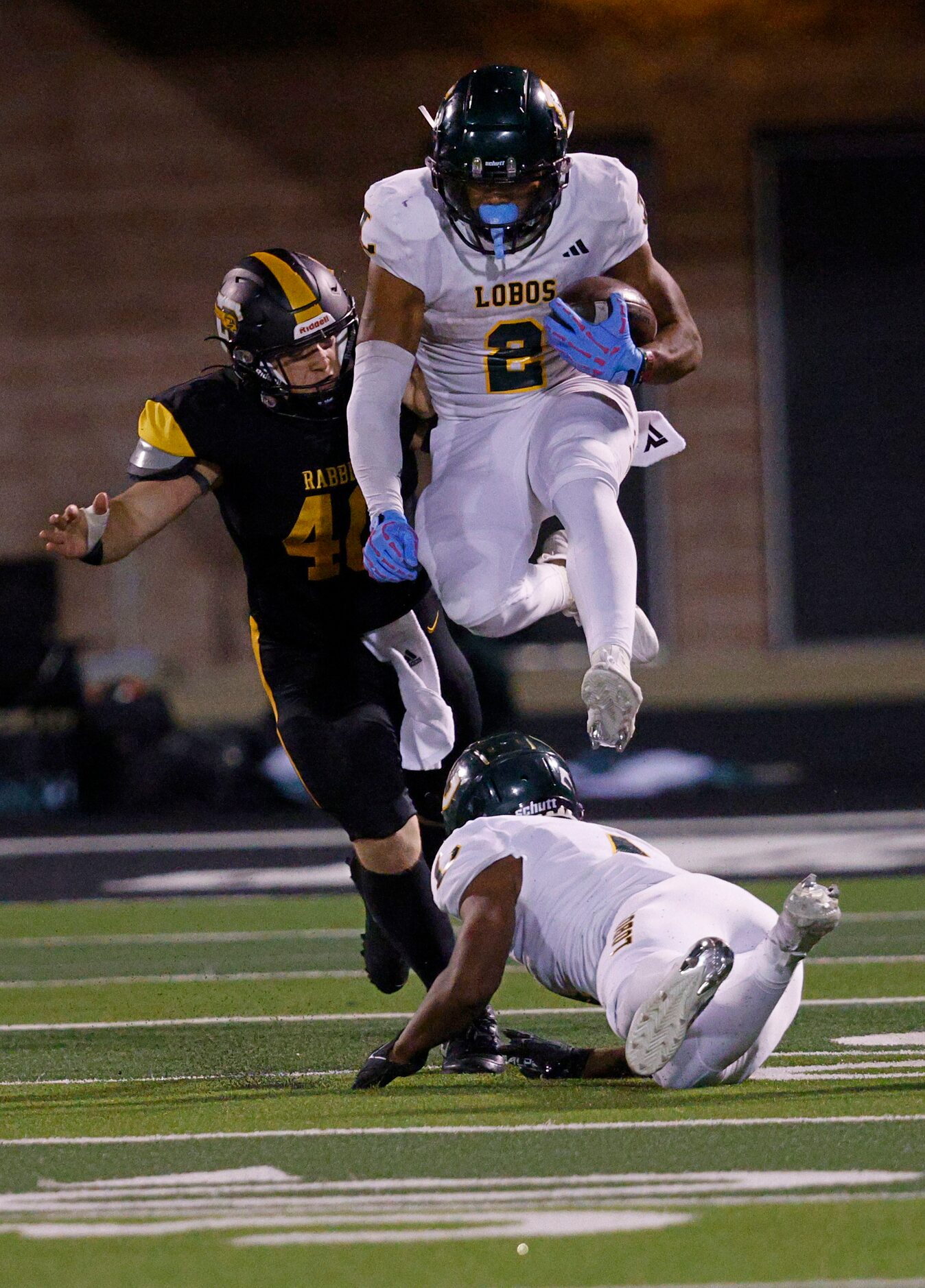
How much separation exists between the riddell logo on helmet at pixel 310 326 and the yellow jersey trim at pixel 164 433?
0.99 ft

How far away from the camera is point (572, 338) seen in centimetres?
371

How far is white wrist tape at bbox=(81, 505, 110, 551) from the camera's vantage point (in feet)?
12.4

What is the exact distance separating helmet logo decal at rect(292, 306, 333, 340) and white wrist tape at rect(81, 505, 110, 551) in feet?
1.68

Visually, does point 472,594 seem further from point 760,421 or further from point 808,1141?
point 760,421

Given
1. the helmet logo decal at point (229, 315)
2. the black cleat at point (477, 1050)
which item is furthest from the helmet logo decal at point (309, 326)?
the black cleat at point (477, 1050)

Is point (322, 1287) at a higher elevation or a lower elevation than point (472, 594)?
lower

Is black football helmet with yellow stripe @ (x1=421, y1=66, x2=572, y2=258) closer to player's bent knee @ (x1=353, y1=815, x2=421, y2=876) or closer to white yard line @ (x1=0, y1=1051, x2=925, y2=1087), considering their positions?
player's bent knee @ (x1=353, y1=815, x2=421, y2=876)

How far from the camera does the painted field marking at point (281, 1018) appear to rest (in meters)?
4.50

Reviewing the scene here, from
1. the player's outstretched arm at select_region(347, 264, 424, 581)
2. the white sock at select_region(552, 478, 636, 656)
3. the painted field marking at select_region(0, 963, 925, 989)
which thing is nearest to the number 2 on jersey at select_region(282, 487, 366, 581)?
the player's outstretched arm at select_region(347, 264, 424, 581)

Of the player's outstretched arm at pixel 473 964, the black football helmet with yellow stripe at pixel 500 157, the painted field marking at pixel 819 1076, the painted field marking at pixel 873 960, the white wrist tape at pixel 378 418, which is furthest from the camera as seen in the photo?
the painted field marking at pixel 873 960

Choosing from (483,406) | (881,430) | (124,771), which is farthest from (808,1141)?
(881,430)

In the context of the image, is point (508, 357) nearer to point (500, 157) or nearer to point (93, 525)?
point (500, 157)

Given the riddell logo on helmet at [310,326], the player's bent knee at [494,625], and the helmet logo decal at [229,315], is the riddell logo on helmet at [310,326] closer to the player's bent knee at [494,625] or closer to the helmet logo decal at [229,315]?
the helmet logo decal at [229,315]

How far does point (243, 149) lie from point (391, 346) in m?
8.29
